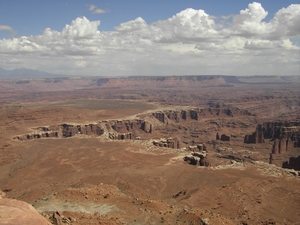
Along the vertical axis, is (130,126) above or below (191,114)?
below

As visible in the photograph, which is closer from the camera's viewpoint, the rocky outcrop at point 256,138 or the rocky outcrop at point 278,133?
the rocky outcrop at point 278,133

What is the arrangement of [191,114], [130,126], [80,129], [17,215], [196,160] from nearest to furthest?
1. [17,215]
2. [196,160]
3. [80,129]
4. [130,126]
5. [191,114]

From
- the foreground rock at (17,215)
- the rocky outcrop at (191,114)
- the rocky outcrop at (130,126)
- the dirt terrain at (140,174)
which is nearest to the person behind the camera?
the foreground rock at (17,215)

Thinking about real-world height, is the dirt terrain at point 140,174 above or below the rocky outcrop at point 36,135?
above

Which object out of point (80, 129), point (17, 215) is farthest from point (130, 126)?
point (17, 215)

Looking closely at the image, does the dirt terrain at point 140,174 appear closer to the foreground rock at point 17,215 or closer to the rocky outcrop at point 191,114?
the foreground rock at point 17,215

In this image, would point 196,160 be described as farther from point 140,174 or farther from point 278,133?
point 278,133

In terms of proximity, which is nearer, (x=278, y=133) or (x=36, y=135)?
(x=36, y=135)

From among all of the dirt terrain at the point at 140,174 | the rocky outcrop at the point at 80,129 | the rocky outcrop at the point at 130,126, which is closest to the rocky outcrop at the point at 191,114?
the rocky outcrop at the point at 130,126

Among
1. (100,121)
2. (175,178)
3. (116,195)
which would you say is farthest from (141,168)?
(100,121)
